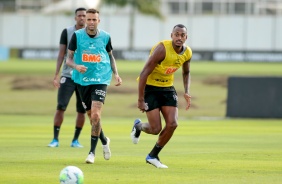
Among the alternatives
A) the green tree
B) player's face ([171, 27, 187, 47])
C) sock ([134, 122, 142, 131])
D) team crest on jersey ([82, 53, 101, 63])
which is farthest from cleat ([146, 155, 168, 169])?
the green tree

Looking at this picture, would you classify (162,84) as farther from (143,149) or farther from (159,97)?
(143,149)

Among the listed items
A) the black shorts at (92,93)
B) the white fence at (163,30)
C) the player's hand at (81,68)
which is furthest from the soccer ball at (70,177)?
the white fence at (163,30)

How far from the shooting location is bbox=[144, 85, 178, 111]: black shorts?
15.2m

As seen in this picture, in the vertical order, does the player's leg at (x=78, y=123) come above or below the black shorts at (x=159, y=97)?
below

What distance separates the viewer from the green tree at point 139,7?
87.3 m

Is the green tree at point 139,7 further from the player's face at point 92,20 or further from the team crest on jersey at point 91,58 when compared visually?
the player's face at point 92,20

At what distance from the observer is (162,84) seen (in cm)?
1537

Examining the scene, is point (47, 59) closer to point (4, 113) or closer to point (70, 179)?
point (4, 113)

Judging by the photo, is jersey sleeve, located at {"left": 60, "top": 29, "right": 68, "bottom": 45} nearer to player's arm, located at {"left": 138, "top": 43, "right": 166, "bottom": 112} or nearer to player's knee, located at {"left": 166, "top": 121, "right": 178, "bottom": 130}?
player's arm, located at {"left": 138, "top": 43, "right": 166, "bottom": 112}

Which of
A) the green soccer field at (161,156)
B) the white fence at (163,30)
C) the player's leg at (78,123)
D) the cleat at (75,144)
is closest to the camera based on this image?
the green soccer field at (161,156)

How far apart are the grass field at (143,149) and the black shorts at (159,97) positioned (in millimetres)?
978

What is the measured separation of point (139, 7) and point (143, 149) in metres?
70.6

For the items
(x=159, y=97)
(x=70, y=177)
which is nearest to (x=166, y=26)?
(x=159, y=97)

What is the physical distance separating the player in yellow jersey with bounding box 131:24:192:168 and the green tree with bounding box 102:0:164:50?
7165 centimetres
